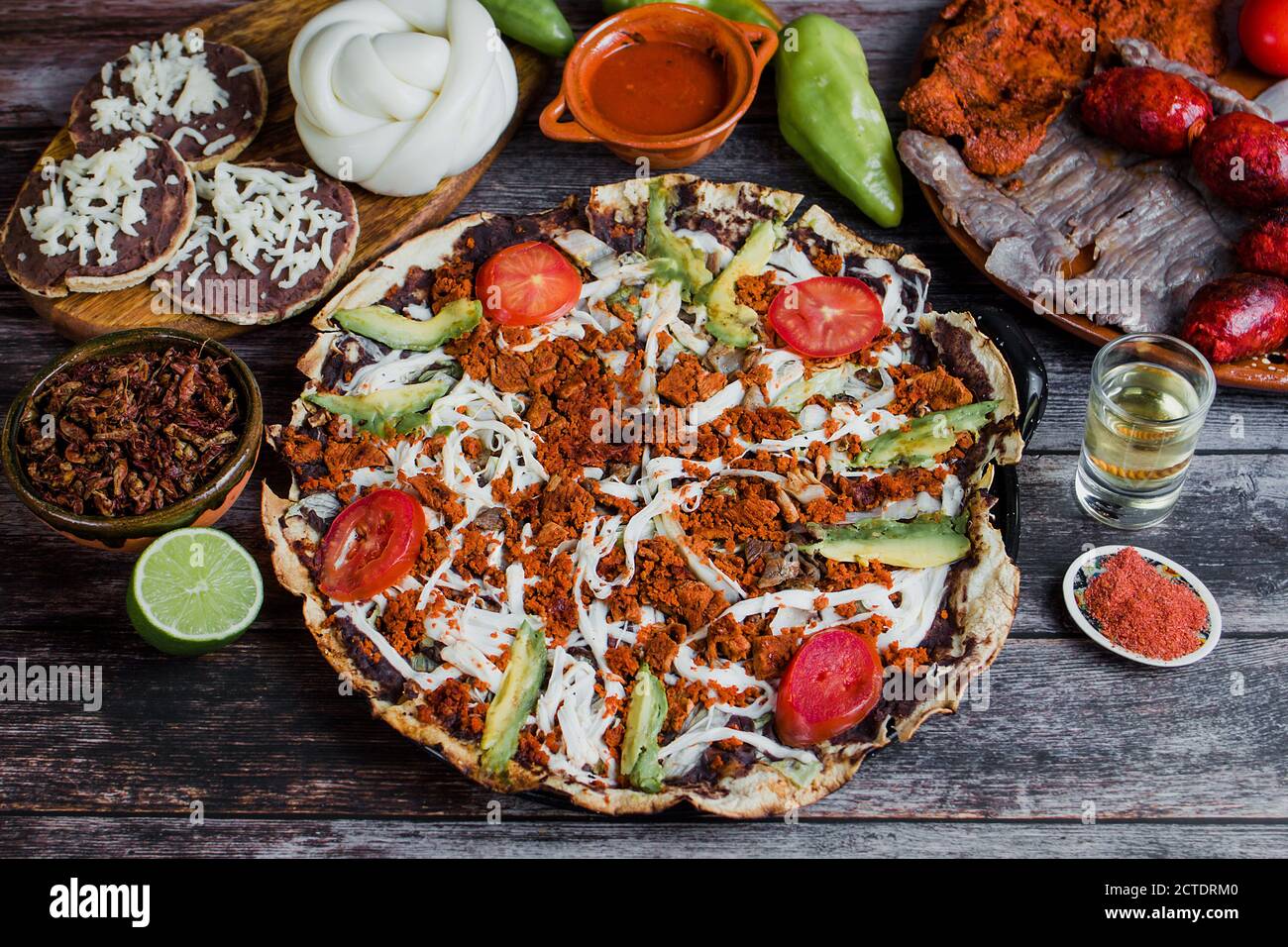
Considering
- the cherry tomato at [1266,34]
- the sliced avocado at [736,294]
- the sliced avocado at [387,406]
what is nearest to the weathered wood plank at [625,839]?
the sliced avocado at [387,406]

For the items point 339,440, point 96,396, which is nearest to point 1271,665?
point 339,440

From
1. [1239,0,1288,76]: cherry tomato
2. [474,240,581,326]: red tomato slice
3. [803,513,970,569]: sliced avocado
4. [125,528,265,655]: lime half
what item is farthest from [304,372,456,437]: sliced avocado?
[1239,0,1288,76]: cherry tomato

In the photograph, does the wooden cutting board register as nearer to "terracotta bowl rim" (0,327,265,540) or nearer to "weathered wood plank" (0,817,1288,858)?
"terracotta bowl rim" (0,327,265,540)

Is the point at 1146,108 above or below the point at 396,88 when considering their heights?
above

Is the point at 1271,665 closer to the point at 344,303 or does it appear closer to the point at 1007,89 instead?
the point at 1007,89

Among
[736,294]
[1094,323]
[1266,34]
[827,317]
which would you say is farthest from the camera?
[1266,34]

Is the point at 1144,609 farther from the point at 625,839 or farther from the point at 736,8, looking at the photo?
the point at 736,8

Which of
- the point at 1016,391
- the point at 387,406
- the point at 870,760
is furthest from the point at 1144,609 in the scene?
the point at 387,406
